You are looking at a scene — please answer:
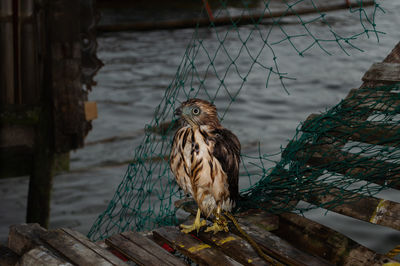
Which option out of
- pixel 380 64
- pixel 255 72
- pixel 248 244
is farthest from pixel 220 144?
pixel 255 72

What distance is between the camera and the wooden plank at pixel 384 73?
15.3 feet

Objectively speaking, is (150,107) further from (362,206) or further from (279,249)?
(279,249)

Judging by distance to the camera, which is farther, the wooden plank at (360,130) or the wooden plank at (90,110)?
the wooden plank at (90,110)

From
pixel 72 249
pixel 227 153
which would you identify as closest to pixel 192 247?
pixel 227 153

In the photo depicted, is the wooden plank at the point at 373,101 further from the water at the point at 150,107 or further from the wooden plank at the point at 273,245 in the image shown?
the water at the point at 150,107

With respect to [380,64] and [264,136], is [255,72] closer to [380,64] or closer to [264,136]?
[264,136]

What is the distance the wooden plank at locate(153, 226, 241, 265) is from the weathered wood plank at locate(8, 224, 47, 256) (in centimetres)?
70

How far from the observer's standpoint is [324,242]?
12.8ft

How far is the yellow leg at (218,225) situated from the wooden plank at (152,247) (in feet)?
1.19

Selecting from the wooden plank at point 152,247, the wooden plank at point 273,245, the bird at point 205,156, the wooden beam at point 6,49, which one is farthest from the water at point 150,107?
the wooden plank at point 152,247

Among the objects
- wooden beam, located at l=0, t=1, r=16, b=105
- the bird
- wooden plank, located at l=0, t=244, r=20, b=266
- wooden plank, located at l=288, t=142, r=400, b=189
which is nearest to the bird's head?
the bird

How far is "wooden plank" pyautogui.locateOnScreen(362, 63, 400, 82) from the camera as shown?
466 centimetres

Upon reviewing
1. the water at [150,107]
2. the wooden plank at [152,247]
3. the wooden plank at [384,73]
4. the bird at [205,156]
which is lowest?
the water at [150,107]

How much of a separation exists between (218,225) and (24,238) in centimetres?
114
